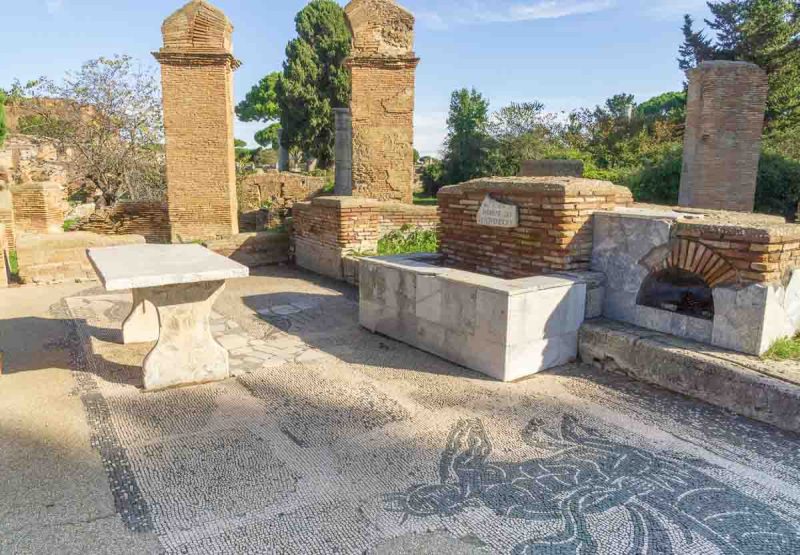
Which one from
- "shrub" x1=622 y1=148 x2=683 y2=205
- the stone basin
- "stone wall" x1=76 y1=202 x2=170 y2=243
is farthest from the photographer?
"shrub" x1=622 y1=148 x2=683 y2=205

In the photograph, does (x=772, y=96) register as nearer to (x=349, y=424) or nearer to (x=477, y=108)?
(x=477, y=108)

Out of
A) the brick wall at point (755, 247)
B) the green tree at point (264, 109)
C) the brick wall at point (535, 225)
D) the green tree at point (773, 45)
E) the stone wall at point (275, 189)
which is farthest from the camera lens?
the green tree at point (264, 109)

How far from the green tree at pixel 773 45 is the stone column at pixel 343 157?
53.4ft

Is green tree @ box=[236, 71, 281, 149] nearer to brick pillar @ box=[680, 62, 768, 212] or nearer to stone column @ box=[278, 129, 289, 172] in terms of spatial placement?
stone column @ box=[278, 129, 289, 172]

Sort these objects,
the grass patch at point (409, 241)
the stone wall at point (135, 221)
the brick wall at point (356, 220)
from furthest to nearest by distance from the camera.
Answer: the stone wall at point (135, 221), the grass patch at point (409, 241), the brick wall at point (356, 220)

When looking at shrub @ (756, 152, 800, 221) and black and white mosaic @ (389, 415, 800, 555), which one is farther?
shrub @ (756, 152, 800, 221)

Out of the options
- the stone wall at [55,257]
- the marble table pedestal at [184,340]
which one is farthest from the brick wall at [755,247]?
the stone wall at [55,257]

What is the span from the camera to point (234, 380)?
4.31 m

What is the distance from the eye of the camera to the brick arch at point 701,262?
12.7 feet

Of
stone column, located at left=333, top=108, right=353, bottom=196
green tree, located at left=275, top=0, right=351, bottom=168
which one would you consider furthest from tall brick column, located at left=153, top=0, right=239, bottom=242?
green tree, located at left=275, top=0, right=351, bottom=168

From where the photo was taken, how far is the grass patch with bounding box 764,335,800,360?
3.71m

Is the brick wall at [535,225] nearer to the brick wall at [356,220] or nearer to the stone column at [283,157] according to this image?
the brick wall at [356,220]

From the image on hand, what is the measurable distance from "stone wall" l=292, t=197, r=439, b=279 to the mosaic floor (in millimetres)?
3623

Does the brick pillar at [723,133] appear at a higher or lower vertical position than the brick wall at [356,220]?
higher
